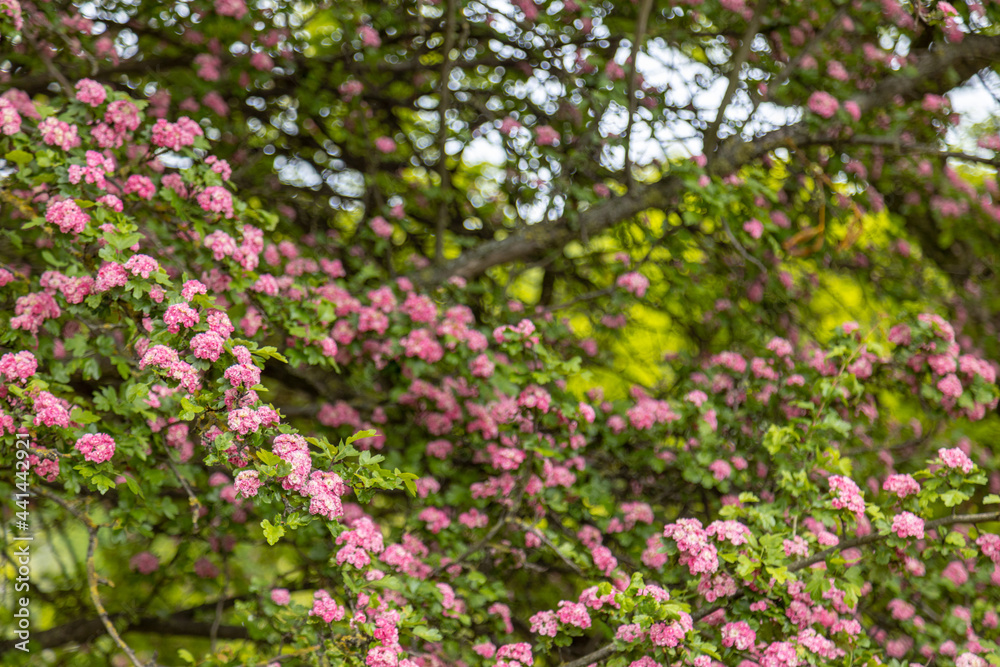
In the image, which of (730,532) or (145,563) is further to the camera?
(145,563)

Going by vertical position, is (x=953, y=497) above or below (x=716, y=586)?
above

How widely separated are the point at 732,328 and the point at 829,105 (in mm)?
1601

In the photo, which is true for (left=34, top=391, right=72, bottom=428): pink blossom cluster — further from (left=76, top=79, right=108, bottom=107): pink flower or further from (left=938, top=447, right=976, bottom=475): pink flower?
(left=938, top=447, right=976, bottom=475): pink flower

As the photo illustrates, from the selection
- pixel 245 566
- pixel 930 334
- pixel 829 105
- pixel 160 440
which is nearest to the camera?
pixel 160 440

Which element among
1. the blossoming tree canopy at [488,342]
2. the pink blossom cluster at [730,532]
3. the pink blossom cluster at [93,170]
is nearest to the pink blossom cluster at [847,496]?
the blossoming tree canopy at [488,342]

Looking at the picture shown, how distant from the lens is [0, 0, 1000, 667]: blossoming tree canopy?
286 cm

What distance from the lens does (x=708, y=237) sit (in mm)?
5074

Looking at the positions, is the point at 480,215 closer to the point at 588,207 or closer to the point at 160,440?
the point at 588,207

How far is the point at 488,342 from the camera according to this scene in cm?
431

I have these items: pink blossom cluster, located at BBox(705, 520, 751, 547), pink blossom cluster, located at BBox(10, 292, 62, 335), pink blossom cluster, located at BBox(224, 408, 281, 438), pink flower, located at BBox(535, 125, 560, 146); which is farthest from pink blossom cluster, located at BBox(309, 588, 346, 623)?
pink flower, located at BBox(535, 125, 560, 146)

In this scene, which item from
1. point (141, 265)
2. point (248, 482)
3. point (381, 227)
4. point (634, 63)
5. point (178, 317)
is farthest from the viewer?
point (381, 227)

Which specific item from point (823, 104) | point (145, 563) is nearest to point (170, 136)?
point (145, 563)

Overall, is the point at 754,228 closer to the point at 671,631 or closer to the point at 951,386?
the point at 951,386

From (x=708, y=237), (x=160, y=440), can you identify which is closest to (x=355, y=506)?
(x=160, y=440)
